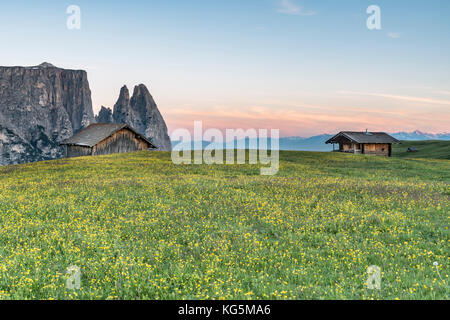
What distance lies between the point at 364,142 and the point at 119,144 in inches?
2251

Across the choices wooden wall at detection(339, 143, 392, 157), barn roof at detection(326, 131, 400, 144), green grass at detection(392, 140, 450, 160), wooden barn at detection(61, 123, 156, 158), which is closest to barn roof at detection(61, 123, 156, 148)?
wooden barn at detection(61, 123, 156, 158)

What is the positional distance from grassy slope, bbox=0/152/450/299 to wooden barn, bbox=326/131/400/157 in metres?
59.2

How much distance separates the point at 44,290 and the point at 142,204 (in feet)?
27.6

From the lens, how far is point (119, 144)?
58.7 m

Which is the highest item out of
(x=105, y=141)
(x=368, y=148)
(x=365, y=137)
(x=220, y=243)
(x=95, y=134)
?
(x=95, y=134)

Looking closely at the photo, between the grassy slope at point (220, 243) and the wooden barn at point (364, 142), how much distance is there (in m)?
59.2

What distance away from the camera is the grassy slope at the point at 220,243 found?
6.72 m

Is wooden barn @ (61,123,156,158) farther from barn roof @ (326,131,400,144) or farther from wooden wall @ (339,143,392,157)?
wooden wall @ (339,143,392,157)

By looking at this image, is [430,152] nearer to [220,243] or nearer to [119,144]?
[119,144]

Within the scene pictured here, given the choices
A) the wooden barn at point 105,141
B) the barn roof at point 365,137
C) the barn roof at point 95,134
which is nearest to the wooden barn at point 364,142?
the barn roof at point 365,137

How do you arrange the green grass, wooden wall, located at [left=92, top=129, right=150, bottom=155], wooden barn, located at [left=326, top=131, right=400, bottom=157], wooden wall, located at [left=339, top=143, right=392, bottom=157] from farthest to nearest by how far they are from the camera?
the green grass → wooden wall, located at [left=339, top=143, right=392, bottom=157] → wooden barn, located at [left=326, top=131, right=400, bottom=157] → wooden wall, located at [left=92, top=129, right=150, bottom=155]

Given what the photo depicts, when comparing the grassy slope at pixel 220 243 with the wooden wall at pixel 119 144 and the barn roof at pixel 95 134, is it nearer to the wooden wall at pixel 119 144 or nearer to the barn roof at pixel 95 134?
the wooden wall at pixel 119 144

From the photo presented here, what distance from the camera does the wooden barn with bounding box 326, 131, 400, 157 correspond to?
73938 mm

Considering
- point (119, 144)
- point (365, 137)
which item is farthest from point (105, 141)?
point (365, 137)
